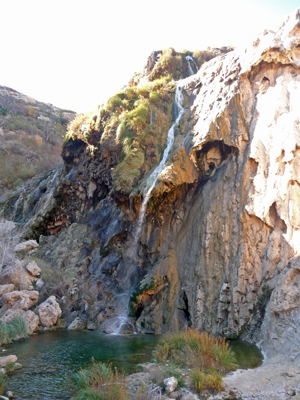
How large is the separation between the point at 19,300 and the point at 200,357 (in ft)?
31.0

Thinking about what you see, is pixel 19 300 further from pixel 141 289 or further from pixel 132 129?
pixel 132 129

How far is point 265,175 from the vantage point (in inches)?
460

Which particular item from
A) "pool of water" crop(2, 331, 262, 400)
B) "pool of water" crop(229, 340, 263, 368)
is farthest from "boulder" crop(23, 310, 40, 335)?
"pool of water" crop(229, 340, 263, 368)

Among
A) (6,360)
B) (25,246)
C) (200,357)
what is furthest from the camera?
(25,246)

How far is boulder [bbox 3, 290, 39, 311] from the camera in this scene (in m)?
13.2

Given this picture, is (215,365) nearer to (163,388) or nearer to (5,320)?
(163,388)

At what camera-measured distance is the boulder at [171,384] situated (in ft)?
19.8

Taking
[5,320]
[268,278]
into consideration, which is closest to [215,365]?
[268,278]

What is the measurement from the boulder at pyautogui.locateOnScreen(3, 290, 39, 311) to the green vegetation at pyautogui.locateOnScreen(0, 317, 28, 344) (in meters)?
1.34

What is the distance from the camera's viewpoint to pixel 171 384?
6094 millimetres

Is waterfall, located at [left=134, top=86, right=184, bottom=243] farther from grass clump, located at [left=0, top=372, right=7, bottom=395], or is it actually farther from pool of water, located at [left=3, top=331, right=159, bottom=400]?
grass clump, located at [left=0, top=372, right=7, bottom=395]

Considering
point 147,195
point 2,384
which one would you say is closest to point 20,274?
point 147,195

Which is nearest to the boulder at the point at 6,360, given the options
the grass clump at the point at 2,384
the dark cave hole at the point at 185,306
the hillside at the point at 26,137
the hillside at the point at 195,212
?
the grass clump at the point at 2,384

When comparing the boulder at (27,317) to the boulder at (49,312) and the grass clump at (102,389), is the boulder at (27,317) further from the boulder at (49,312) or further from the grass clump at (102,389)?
the grass clump at (102,389)
